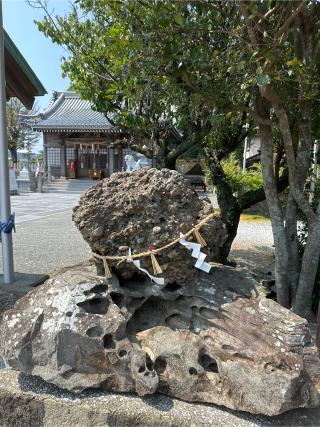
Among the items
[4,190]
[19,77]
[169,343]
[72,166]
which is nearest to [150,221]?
[169,343]

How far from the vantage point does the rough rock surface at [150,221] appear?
2346mm

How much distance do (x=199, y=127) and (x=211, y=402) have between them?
3.30m

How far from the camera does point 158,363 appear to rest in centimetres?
212

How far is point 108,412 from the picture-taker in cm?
197

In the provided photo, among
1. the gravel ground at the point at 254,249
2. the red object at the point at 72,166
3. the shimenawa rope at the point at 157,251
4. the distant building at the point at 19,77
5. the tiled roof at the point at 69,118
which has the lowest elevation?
the gravel ground at the point at 254,249

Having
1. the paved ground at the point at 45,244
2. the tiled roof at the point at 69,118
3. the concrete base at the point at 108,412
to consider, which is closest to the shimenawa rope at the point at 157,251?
the concrete base at the point at 108,412

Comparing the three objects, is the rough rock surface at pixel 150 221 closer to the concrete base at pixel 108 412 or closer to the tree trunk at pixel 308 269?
the concrete base at pixel 108 412

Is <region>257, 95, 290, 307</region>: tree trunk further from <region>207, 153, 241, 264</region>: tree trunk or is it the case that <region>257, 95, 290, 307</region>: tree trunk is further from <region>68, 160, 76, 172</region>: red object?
<region>68, 160, 76, 172</region>: red object

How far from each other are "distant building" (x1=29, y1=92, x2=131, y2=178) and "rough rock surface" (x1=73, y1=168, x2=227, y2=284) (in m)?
21.9

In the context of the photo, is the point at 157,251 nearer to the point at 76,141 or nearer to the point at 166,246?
the point at 166,246

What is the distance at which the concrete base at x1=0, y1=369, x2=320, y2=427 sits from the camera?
1924 millimetres

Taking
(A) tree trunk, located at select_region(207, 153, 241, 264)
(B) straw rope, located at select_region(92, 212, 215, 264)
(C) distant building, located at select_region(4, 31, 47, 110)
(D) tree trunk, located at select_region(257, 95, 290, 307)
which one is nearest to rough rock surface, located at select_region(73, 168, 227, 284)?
(B) straw rope, located at select_region(92, 212, 215, 264)

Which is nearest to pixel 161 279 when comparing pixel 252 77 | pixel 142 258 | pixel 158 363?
pixel 142 258

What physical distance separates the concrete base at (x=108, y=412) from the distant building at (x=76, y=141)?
884 inches
